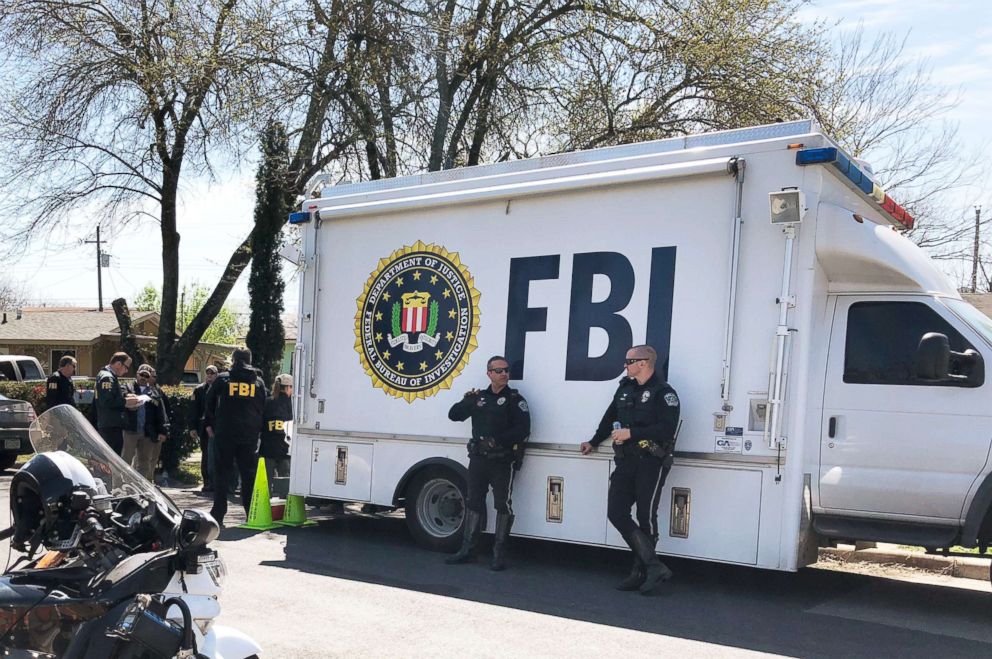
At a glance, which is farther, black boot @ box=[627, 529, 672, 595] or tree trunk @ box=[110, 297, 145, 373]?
tree trunk @ box=[110, 297, 145, 373]

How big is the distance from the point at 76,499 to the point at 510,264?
17.8ft

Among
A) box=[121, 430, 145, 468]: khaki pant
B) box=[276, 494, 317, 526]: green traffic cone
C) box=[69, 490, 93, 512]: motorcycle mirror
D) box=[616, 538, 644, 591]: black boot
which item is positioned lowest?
box=[276, 494, 317, 526]: green traffic cone

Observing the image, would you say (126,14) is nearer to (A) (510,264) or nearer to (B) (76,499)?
(A) (510,264)

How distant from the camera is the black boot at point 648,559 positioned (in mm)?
7438

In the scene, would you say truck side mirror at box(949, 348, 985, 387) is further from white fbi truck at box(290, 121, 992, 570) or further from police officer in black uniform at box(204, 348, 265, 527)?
police officer in black uniform at box(204, 348, 265, 527)

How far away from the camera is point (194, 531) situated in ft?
12.4

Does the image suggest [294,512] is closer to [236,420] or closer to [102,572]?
[236,420]

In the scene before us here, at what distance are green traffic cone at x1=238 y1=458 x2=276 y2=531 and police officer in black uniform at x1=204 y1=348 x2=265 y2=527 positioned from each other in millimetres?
205

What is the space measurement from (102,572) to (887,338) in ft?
18.5

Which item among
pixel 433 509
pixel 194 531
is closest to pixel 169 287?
pixel 433 509

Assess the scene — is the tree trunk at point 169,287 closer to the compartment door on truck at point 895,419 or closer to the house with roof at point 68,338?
the compartment door on truck at point 895,419

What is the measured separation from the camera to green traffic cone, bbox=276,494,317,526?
10.4 m

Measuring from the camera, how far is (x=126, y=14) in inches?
693

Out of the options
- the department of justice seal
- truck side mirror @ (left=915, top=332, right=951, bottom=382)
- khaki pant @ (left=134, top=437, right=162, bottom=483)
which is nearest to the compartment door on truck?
truck side mirror @ (left=915, top=332, right=951, bottom=382)
